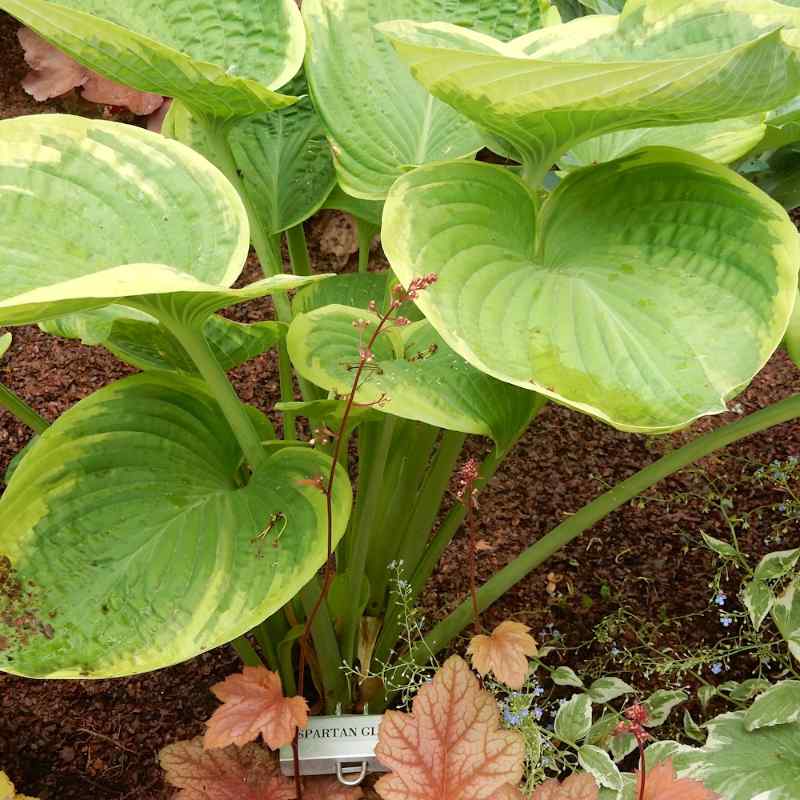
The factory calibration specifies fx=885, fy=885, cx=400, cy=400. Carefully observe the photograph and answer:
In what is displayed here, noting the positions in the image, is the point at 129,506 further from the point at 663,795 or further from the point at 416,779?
the point at 663,795

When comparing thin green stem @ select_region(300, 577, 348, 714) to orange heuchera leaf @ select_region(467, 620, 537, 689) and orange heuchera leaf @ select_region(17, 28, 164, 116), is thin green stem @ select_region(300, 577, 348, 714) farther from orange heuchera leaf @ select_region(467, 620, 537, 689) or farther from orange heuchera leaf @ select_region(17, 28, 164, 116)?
orange heuchera leaf @ select_region(17, 28, 164, 116)

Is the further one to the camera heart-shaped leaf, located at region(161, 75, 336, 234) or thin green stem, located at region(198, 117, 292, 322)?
heart-shaped leaf, located at region(161, 75, 336, 234)

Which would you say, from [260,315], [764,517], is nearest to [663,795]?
[764,517]

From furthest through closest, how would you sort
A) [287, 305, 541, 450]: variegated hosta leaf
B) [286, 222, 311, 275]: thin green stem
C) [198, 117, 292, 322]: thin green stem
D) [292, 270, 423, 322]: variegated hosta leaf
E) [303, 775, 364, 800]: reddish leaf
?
[286, 222, 311, 275]: thin green stem → [292, 270, 423, 322]: variegated hosta leaf → [198, 117, 292, 322]: thin green stem → [303, 775, 364, 800]: reddish leaf → [287, 305, 541, 450]: variegated hosta leaf

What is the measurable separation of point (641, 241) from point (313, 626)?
0.52m

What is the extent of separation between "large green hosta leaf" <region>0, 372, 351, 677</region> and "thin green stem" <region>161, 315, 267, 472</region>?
23 mm

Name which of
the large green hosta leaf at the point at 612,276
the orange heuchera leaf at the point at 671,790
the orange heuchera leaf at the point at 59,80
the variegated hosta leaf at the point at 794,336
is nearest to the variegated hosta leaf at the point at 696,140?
the large green hosta leaf at the point at 612,276

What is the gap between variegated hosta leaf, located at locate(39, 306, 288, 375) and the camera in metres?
0.84

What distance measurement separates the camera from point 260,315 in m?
1.56

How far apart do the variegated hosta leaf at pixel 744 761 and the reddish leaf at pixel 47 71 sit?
4.79 feet

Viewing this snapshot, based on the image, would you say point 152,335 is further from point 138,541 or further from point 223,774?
point 223,774

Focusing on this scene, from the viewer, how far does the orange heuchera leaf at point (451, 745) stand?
65 centimetres

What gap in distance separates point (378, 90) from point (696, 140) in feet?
1.13

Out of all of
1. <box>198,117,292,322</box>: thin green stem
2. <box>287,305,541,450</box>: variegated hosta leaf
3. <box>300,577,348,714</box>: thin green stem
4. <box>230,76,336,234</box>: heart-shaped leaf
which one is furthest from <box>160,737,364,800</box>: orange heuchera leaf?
<box>230,76,336,234</box>: heart-shaped leaf
